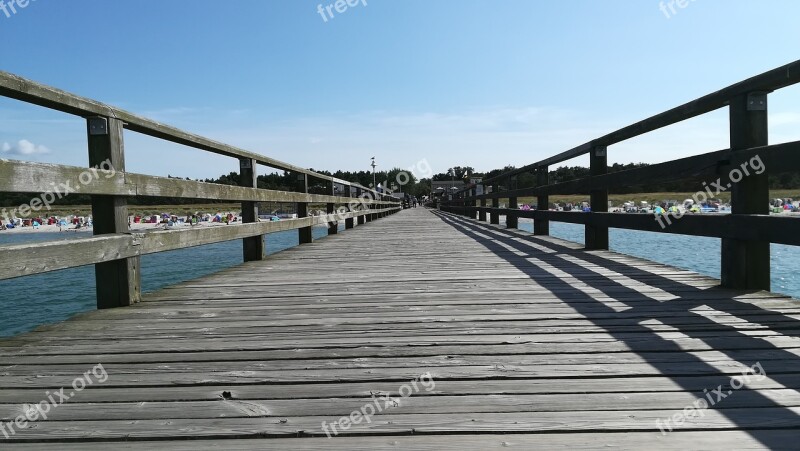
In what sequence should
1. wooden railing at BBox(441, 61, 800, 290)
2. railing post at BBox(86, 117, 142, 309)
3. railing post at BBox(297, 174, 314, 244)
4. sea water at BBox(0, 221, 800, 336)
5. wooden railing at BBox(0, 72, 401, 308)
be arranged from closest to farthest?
wooden railing at BBox(0, 72, 401, 308)
wooden railing at BBox(441, 61, 800, 290)
railing post at BBox(86, 117, 142, 309)
sea water at BBox(0, 221, 800, 336)
railing post at BBox(297, 174, 314, 244)

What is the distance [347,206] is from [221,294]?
7.92 m

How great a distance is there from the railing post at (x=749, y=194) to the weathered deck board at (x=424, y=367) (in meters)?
0.21

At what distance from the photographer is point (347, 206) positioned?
1119cm

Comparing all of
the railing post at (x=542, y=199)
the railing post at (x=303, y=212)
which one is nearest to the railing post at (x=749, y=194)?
the railing post at (x=542, y=199)

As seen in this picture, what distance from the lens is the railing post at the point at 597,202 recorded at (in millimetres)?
5133

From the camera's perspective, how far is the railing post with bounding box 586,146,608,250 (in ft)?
16.8

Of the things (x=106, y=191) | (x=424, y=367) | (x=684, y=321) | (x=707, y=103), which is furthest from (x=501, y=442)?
(x=707, y=103)

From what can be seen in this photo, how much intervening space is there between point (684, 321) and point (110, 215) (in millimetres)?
3146

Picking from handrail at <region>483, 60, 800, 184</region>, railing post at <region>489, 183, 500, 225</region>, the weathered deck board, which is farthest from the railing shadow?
railing post at <region>489, 183, 500, 225</region>

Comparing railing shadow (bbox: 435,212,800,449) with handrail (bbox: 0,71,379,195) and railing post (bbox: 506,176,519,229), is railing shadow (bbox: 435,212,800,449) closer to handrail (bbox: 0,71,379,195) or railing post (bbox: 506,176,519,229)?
handrail (bbox: 0,71,379,195)

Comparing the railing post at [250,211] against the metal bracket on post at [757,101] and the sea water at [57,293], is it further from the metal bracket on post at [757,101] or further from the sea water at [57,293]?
the metal bracket on post at [757,101]

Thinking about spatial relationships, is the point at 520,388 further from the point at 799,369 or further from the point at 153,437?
the point at 153,437

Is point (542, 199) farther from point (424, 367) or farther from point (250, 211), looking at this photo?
point (424, 367)

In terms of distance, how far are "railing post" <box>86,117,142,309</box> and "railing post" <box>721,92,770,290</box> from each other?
3.70m
